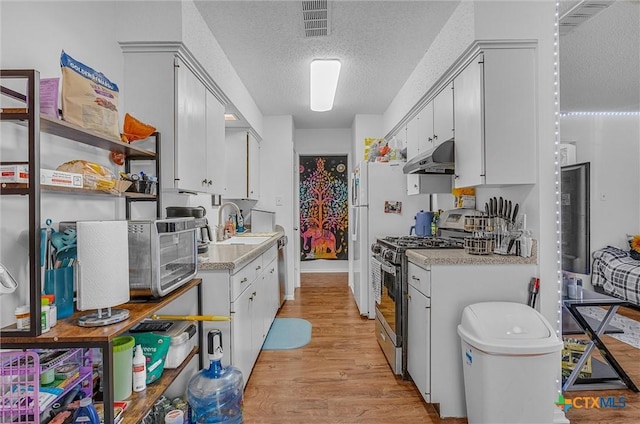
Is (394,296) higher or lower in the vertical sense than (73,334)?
lower

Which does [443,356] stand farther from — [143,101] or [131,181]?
[143,101]

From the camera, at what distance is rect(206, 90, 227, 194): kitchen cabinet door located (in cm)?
265

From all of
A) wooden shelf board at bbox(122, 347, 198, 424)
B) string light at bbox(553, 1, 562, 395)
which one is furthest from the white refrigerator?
wooden shelf board at bbox(122, 347, 198, 424)

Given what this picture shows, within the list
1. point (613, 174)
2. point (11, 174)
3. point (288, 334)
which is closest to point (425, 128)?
point (613, 174)

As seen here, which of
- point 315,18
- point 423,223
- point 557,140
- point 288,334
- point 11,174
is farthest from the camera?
point 423,223

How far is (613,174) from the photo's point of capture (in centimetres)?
264

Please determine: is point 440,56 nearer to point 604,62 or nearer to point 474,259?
point 604,62

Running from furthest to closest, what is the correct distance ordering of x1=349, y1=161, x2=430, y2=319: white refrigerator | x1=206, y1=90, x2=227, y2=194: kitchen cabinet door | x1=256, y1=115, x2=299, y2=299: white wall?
x1=256, y1=115, x2=299, y2=299: white wall, x1=349, y1=161, x2=430, y2=319: white refrigerator, x1=206, y1=90, x2=227, y2=194: kitchen cabinet door

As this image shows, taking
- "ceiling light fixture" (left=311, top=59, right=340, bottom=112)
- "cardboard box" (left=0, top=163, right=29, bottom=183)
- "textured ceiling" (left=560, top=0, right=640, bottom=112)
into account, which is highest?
"ceiling light fixture" (left=311, top=59, right=340, bottom=112)

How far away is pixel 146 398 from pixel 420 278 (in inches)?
62.1

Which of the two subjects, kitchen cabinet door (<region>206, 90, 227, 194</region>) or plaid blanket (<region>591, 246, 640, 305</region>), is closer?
plaid blanket (<region>591, 246, 640, 305</region>)

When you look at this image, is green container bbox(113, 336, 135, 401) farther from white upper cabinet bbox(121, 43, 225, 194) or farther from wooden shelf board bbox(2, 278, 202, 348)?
white upper cabinet bbox(121, 43, 225, 194)

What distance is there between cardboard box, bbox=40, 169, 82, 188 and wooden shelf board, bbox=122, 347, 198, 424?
34.6 inches

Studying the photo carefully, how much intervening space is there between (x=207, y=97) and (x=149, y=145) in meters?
0.73
